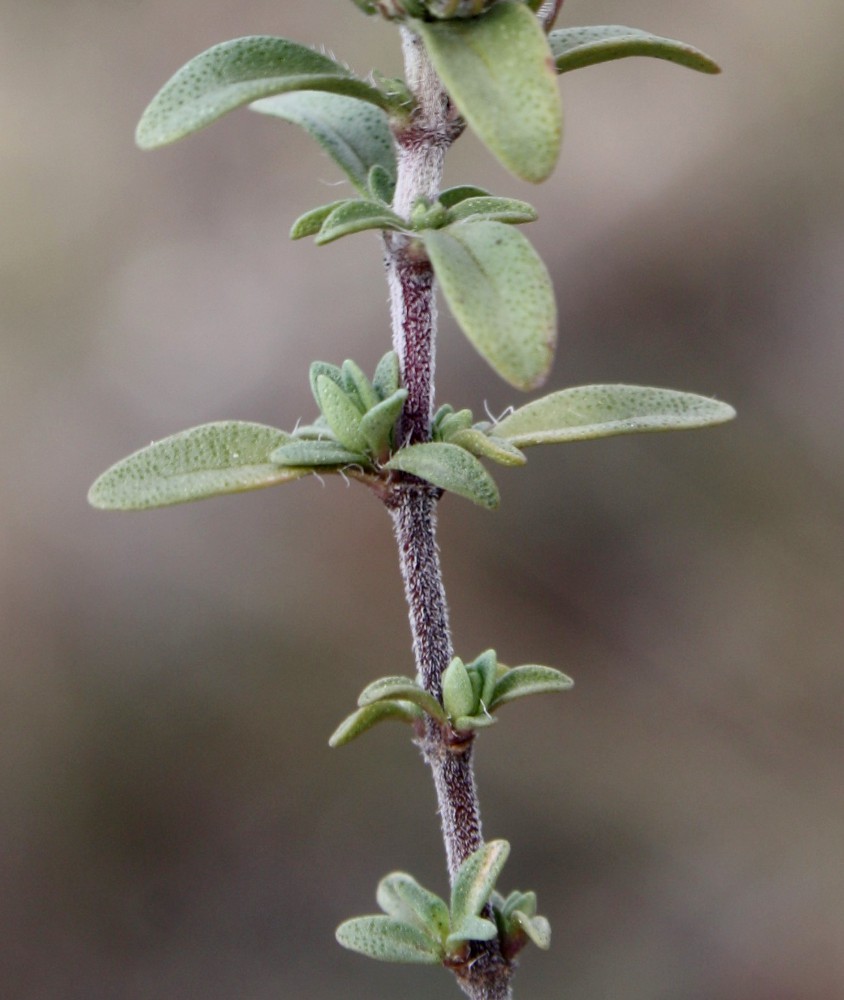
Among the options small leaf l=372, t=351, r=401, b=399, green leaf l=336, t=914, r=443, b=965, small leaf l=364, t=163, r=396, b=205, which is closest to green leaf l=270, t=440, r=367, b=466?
small leaf l=372, t=351, r=401, b=399

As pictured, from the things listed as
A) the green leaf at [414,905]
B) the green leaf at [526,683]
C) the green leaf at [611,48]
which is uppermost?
the green leaf at [611,48]

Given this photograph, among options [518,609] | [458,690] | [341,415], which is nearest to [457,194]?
[341,415]

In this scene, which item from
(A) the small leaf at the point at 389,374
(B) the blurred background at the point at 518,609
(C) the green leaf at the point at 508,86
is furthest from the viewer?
(B) the blurred background at the point at 518,609

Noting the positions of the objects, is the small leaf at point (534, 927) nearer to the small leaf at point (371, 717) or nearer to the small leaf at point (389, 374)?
the small leaf at point (371, 717)

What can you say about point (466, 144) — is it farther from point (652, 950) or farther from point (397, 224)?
point (397, 224)

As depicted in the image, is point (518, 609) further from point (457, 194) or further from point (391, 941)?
point (457, 194)

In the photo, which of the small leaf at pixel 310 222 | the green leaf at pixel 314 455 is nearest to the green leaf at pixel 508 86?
the small leaf at pixel 310 222
